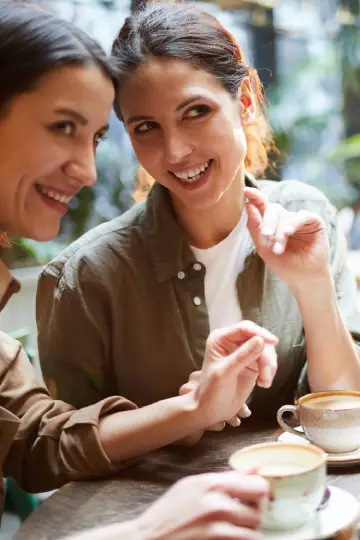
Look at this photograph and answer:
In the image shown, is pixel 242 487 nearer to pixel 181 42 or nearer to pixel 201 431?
pixel 201 431

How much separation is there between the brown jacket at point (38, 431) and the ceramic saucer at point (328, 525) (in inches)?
17.0

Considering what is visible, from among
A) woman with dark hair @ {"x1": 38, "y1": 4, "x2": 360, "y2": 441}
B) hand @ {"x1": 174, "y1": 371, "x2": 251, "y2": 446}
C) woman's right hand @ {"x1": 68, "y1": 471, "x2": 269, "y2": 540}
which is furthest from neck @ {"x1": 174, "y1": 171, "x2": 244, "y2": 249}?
woman's right hand @ {"x1": 68, "y1": 471, "x2": 269, "y2": 540}

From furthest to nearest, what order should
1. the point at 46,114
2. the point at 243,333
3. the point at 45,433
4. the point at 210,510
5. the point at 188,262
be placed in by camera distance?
the point at 188,262 < the point at 45,433 < the point at 243,333 < the point at 46,114 < the point at 210,510

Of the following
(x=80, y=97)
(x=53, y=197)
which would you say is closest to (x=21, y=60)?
(x=80, y=97)

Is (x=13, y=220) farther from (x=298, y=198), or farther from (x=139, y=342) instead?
(x=298, y=198)

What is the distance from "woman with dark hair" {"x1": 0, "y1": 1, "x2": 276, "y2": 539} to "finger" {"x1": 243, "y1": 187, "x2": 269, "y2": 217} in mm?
404

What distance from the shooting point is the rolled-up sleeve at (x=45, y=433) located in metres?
1.28

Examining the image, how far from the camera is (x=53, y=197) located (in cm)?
120

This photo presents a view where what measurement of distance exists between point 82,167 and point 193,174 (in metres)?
0.42

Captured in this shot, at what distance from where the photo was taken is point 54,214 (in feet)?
3.96

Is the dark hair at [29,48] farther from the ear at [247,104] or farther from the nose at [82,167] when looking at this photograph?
the ear at [247,104]

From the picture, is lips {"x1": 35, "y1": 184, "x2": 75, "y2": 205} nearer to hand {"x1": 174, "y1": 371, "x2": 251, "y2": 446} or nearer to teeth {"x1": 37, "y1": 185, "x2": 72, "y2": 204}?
teeth {"x1": 37, "y1": 185, "x2": 72, "y2": 204}

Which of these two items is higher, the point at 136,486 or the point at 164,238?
the point at 164,238

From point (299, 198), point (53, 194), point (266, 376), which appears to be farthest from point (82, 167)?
point (299, 198)
